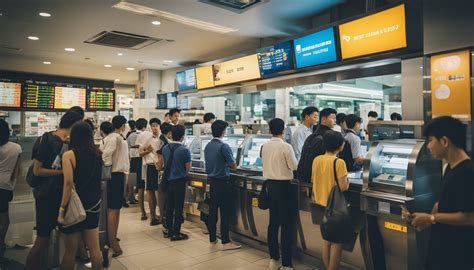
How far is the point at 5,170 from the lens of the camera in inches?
153

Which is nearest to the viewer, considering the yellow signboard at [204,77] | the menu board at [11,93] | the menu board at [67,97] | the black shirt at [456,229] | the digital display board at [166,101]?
the black shirt at [456,229]

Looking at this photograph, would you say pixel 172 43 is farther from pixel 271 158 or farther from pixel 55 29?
pixel 271 158

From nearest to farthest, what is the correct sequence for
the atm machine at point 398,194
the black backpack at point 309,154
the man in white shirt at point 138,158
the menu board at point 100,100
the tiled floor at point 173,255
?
the atm machine at point 398,194
the black backpack at point 309,154
the tiled floor at point 173,255
the man in white shirt at point 138,158
the menu board at point 100,100

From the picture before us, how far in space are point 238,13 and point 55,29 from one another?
369 centimetres

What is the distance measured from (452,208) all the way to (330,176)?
1.27 meters

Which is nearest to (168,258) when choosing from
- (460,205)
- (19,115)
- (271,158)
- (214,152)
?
(214,152)

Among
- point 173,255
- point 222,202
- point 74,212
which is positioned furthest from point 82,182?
point 222,202

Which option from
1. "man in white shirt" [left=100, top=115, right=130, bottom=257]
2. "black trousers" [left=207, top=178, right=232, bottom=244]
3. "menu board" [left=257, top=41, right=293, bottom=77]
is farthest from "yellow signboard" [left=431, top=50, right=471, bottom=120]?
"man in white shirt" [left=100, top=115, right=130, bottom=257]

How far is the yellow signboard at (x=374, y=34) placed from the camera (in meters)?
3.98

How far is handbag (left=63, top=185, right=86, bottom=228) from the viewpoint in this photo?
2.83 meters

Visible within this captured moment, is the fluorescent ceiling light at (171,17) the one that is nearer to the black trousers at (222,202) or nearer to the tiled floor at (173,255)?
the black trousers at (222,202)

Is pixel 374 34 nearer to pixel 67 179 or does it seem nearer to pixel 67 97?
pixel 67 179

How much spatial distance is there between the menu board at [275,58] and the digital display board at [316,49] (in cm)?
18

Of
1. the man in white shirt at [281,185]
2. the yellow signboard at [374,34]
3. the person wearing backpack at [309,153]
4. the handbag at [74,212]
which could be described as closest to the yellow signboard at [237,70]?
the yellow signboard at [374,34]
